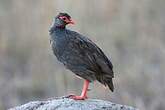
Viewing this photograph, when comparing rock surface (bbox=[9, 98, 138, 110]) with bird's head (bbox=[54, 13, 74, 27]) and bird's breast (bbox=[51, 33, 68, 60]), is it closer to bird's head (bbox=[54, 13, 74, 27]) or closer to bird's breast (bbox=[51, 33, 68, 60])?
bird's breast (bbox=[51, 33, 68, 60])

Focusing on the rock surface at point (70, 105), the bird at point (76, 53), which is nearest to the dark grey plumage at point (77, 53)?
the bird at point (76, 53)

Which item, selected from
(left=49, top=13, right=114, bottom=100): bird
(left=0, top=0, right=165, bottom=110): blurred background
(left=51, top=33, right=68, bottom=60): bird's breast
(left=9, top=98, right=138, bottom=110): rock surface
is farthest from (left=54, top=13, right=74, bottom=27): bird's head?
(left=0, top=0, right=165, bottom=110): blurred background

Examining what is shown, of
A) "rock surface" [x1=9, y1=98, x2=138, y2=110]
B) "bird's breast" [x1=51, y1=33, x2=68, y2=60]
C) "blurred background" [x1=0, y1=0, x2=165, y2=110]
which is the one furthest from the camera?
"blurred background" [x1=0, y1=0, x2=165, y2=110]

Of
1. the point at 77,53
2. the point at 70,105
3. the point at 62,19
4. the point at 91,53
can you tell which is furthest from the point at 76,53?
the point at 70,105

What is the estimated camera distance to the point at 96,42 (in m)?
11.9

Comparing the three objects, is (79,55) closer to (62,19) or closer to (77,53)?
(77,53)

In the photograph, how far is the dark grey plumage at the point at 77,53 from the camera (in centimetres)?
684

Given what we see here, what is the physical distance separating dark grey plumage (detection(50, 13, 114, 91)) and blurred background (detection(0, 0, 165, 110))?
3.54m

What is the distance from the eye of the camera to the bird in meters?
6.84

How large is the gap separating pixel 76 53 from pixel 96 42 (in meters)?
5.04

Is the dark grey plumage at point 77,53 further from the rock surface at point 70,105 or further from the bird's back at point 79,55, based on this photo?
the rock surface at point 70,105

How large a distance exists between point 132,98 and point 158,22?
2129mm

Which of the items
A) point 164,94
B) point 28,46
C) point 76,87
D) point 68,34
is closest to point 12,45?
A: point 28,46

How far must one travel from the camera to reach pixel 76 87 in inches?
432
